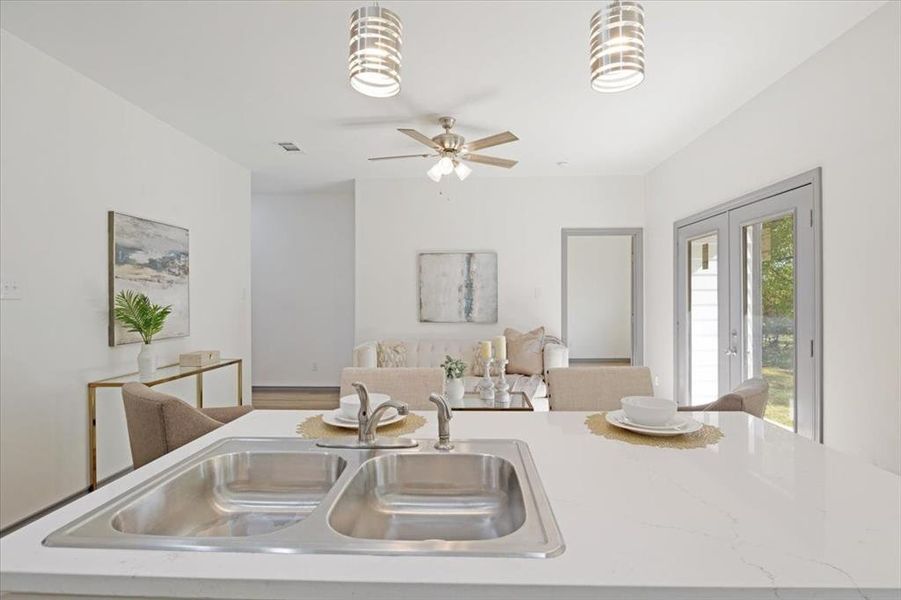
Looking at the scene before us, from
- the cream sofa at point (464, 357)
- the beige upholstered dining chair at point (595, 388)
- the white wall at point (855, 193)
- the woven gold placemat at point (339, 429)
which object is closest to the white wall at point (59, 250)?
the cream sofa at point (464, 357)

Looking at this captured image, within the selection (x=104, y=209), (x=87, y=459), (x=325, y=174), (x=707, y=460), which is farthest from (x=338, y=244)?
(x=707, y=460)

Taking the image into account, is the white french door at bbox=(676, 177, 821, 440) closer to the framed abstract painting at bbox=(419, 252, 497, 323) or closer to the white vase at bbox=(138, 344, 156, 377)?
the framed abstract painting at bbox=(419, 252, 497, 323)

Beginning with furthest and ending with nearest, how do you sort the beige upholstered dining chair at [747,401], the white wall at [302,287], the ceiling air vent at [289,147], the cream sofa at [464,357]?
the white wall at [302,287] → the cream sofa at [464,357] → the ceiling air vent at [289,147] → the beige upholstered dining chair at [747,401]

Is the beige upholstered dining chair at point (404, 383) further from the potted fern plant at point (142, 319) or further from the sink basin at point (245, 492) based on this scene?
the potted fern plant at point (142, 319)

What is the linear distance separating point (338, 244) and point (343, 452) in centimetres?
546

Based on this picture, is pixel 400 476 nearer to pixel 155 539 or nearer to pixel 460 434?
pixel 460 434

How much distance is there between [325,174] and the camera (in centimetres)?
534

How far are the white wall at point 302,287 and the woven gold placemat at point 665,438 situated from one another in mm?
5277

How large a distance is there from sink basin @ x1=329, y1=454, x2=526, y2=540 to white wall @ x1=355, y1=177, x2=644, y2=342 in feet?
14.2

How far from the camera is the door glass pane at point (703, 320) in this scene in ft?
13.2

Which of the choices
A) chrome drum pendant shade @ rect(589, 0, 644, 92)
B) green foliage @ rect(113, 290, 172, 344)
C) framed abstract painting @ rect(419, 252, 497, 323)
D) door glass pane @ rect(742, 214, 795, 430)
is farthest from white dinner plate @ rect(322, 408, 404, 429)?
framed abstract painting @ rect(419, 252, 497, 323)

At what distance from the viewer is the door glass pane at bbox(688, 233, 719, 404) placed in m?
4.03

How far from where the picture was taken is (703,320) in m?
4.21

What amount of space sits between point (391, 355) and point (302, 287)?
2118 millimetres
